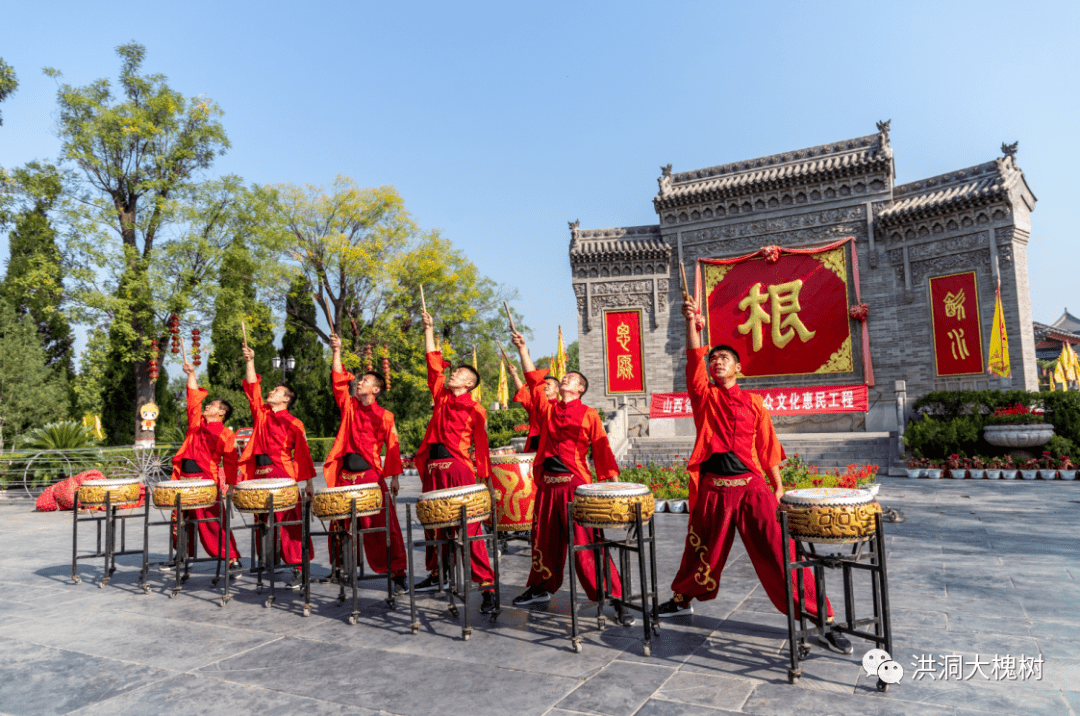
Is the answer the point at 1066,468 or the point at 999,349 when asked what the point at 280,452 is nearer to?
the point at 1066,468

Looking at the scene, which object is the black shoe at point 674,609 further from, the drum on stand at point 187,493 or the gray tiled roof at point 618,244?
the gray tiled roof at point 618,244

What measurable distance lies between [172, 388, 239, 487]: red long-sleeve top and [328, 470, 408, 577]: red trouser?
1.85 meters

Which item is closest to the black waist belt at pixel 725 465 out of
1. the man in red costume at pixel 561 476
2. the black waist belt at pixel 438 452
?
the man in red costume at pixel 561 476

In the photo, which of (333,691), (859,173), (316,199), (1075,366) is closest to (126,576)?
(333,691)

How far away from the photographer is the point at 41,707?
10.4 ft

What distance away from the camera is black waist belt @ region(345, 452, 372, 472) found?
5.54m

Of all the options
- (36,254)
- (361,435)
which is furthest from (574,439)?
(36,254)

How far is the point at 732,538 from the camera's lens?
3.82 m

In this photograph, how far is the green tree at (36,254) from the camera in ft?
56.0

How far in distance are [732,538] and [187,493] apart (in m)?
4.54

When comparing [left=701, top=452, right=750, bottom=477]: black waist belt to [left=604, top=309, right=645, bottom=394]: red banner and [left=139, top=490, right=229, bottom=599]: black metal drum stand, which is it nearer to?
[left=139, top=490, right=229, bottom=599]: black metal drum stand

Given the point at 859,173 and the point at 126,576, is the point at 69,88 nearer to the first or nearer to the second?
the point at 126,576

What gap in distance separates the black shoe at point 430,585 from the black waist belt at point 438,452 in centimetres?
101

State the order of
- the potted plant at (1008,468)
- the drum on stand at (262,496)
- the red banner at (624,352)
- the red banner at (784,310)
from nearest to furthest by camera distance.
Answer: the drum on stand at (262,496) < the potted plant at (1008,468) < the red banner at (784,310) < the red banner at (624,352)
